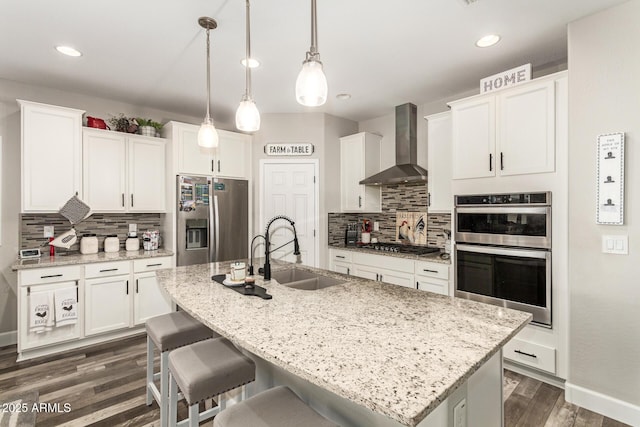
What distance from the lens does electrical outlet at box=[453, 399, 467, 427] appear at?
1.08 m

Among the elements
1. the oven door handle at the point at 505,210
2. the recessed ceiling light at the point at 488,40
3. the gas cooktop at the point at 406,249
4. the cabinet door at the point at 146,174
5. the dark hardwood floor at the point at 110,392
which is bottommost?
the dark hardwood floor at the point at 110,392

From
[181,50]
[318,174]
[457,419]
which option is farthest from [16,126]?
[457,419]

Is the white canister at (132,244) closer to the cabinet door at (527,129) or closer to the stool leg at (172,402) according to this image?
the stool leg at (172,402)

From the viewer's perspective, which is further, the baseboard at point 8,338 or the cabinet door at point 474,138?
the baseboard at point 8,338

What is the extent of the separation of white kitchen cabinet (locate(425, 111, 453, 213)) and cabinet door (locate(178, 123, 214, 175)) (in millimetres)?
2607

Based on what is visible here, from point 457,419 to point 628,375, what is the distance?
175 cm

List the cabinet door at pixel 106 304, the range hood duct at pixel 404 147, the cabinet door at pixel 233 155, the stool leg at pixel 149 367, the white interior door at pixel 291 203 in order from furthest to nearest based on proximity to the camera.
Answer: the white interior door at pixel 291 203, the cabinet door at pixel 233 155, the range hood duct at pixel 404 147, the cabinet door at pixel 106 304, the stool leg at pixel 149 367

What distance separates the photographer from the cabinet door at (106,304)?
3162 millimetres

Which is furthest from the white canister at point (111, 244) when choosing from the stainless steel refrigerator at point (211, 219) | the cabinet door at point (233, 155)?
the cabinet door at point (233, 155)

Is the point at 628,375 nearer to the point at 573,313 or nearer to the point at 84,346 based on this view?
the point at 573,313

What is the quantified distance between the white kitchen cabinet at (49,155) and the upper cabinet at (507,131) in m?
3.76

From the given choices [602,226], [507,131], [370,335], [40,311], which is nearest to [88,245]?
[40,311]

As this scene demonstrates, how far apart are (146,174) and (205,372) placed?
301 centimetres

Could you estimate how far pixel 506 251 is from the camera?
2551 millimetres
